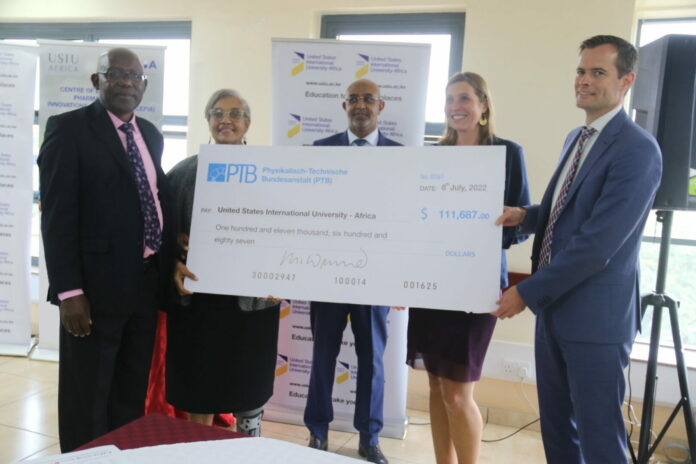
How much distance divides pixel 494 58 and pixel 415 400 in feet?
7.25

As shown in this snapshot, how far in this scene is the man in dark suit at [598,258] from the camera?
5.01 ft

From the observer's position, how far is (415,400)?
11.0 feet

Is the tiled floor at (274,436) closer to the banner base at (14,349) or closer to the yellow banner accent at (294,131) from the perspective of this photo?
the banner base at (14,349)

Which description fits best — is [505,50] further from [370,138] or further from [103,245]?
[103,245]

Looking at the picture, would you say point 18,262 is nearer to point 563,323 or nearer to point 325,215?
point 325,215

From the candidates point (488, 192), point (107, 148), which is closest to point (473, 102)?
point (488, 192)

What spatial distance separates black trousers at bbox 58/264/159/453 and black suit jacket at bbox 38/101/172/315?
76 millimetres

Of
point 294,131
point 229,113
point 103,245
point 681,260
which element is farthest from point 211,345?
point 681,260

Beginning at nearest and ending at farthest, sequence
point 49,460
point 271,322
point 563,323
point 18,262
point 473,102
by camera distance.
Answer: point 49,460, point 563,323, point 473,102, point 271,322, point 18,262

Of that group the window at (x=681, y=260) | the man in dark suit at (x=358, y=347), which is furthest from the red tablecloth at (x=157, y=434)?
the window at (x=681, y=260)

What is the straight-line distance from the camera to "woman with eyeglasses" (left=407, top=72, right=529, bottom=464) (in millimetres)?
1982

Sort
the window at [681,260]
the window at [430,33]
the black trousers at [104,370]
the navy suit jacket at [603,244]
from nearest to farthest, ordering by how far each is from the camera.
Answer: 1. the navy suit jacket at [603,244]
2. the black trousers at [104,370]
3. the window at [681,260]
4. the window at [430,33]

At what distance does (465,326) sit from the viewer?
1.98 m

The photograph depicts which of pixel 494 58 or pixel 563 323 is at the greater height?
pixel 494 58
